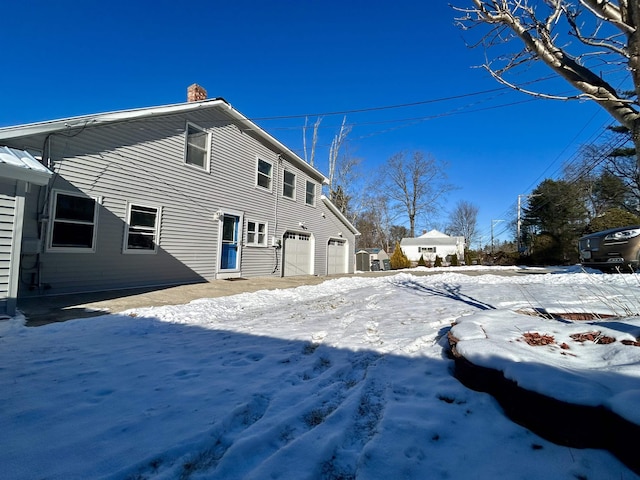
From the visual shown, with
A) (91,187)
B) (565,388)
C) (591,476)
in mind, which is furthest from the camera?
(91,187)

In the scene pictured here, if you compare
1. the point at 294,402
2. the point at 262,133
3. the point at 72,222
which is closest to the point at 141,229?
the point at 72,222

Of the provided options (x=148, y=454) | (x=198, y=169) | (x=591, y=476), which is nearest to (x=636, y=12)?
(x=591, y=476)

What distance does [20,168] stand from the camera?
4.27 m

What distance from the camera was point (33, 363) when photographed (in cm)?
281

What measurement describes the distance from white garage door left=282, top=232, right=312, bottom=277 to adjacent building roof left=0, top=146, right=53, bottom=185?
8950mm

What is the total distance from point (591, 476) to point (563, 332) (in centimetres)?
154

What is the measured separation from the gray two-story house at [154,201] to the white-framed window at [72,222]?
0.02 metres

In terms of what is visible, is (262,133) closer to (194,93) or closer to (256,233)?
(194,93)

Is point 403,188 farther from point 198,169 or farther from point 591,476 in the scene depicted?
point 591,476

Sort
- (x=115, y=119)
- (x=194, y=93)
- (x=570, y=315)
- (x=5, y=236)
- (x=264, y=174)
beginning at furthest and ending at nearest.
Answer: (x=264, y=174) → (x=194, y=93) → (x=115, y=119) → (x=5, y=236) → (x=570, y=315)

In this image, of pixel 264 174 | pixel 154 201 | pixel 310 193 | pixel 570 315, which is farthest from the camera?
pixel 310 193

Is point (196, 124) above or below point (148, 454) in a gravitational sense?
above

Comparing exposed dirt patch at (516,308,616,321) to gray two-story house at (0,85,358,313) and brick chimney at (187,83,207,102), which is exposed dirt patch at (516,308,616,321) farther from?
brick chimney at (187,83,207,102)

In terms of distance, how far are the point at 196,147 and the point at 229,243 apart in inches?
130
